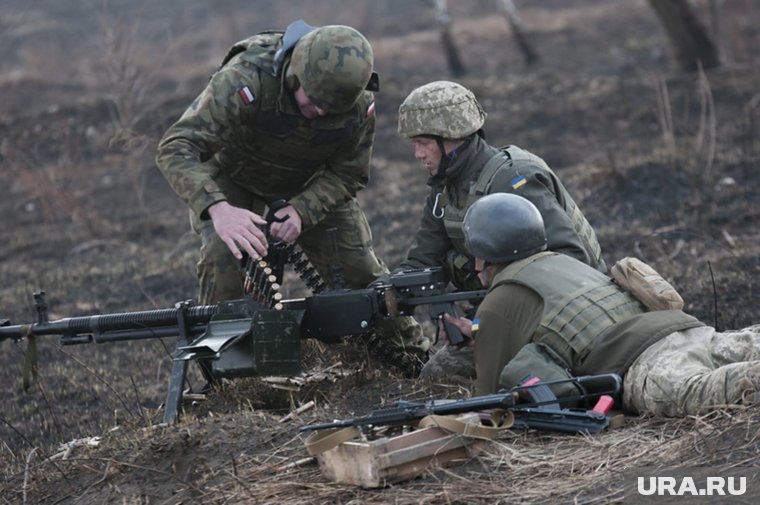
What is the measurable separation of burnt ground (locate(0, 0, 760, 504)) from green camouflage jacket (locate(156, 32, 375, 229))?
3.48 ft

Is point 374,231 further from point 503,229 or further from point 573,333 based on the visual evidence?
point 573,333

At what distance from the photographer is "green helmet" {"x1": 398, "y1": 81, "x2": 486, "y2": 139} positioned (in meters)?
6.82

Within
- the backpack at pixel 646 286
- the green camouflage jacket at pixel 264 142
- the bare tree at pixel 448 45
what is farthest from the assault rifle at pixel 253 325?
the bare tree at pixel 448 45

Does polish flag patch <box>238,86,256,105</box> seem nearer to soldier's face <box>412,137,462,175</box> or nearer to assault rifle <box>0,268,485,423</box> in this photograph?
soldier's face <box>412,137,462,175</box>

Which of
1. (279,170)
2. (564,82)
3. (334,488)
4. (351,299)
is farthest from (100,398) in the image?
(564,82)

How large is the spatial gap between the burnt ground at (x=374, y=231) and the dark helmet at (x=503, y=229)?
36.2 inches

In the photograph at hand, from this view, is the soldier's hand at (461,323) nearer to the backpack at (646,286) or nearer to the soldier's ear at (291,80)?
the backpack at (646,286)

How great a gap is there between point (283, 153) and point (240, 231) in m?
1.18

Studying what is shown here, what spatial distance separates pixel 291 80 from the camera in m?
7.02

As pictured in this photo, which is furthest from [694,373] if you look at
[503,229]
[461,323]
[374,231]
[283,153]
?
[374,231]

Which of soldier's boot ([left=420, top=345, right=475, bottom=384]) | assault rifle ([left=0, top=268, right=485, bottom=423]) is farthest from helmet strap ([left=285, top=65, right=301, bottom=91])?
soldier's boot ([left=420, top=345, right=475, bottom=384])

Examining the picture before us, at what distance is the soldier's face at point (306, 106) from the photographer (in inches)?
278

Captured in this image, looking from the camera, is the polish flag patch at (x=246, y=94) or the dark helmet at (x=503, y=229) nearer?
the dark helmet at (x=503, y=229)

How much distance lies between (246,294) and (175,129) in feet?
3.84
